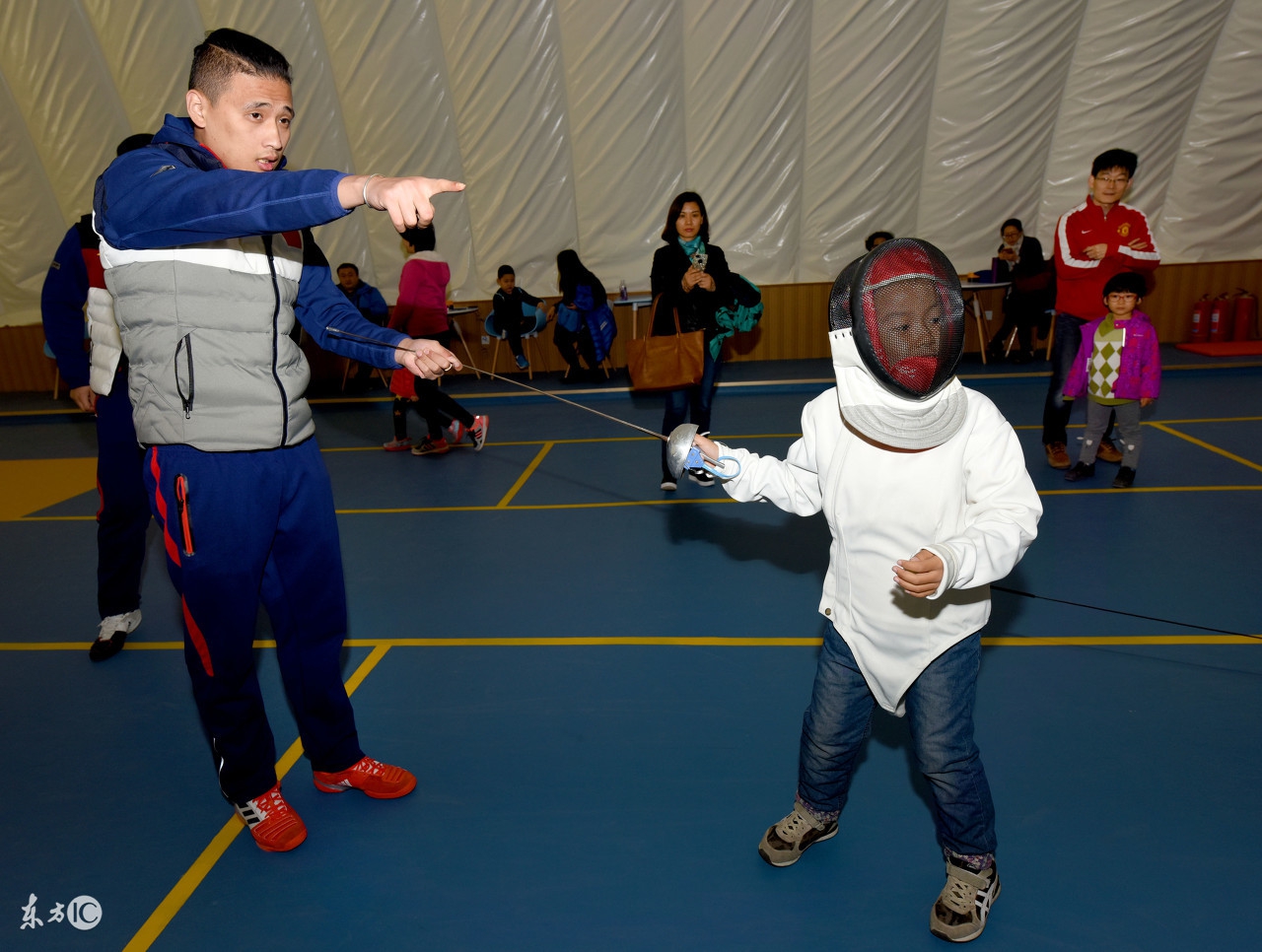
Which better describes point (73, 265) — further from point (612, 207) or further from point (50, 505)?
point (612, 207)

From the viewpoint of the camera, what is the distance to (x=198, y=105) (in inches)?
79.0

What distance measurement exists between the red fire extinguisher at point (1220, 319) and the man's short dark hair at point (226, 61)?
11734mm

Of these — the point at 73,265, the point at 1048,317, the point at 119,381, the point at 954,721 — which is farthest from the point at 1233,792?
the point at 1048,317

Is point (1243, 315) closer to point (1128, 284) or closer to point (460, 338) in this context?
point (1128, 284)

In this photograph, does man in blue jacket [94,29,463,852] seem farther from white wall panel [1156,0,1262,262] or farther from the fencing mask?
white wall panel [1156,0,1262,262]

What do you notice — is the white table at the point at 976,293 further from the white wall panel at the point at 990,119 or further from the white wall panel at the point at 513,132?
the white wall panel at the point at 513,132

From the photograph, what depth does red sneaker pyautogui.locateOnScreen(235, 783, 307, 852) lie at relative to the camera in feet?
8.12

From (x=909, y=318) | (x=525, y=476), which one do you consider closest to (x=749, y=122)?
(x=525, y=476)

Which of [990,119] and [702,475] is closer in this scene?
[702,475]

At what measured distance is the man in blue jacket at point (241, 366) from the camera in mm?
1750

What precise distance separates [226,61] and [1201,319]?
11.9m

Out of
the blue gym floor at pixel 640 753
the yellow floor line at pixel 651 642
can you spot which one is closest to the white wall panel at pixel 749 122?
the blue gym floor at pixel 640 753

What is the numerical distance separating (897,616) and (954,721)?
28cm

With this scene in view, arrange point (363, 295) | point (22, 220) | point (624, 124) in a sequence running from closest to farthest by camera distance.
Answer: point (363, 295)
point (624, 124)
point (22, 220)
